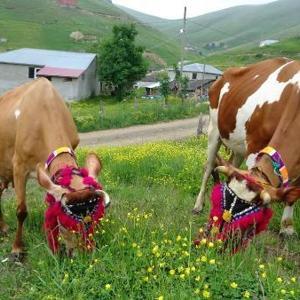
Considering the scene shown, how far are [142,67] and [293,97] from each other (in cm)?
4265

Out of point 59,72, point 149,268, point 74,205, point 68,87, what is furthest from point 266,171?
point 59,72

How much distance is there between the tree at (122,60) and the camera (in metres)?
47.2

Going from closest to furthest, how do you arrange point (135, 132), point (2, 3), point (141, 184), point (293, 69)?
point (293, 69) → point (141, 184) → point (135, 132) → point (2, 3)

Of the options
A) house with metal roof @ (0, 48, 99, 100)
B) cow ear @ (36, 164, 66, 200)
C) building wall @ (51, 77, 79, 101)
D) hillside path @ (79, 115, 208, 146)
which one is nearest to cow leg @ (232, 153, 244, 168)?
cow ear @ (36, 164, 66, 200)

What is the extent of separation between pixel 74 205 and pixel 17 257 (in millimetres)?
1524

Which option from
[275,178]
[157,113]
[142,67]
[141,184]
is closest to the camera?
[275,178]

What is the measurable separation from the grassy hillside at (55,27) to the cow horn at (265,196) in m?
92.5

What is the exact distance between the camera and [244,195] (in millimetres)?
4648

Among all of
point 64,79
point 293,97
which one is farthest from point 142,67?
point 293,97

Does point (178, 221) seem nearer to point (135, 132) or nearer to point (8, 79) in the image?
point (135, 132)

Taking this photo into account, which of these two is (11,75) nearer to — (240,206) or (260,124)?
(260,124)

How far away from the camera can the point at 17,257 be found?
5.78 m

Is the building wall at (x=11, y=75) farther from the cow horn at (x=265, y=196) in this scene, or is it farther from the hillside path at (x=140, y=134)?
the cow horn at (x=265, y=196)

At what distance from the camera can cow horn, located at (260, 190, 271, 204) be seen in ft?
14.9
